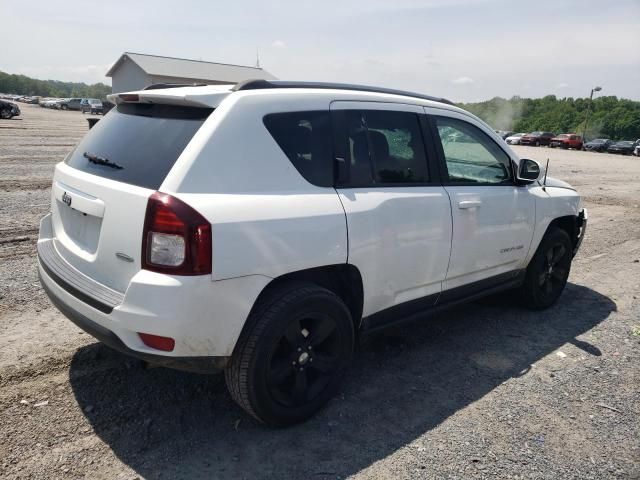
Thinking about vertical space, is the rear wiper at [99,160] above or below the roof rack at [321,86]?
below

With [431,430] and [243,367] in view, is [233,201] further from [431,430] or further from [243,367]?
[431,430]

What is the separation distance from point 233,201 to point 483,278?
8.05 ft

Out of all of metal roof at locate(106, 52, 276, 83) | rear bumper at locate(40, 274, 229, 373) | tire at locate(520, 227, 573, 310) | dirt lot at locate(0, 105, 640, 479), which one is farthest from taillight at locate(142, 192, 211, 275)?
metal roof at locate(106, 52, 276, 83)

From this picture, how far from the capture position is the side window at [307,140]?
2.91 metres

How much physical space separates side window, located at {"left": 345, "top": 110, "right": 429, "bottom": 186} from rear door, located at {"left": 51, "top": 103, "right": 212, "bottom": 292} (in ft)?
3.24

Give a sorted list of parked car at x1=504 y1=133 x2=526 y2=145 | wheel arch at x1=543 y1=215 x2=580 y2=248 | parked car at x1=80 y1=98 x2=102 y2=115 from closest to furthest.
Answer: wheel arch at x1=543 y1=215 x2=580 y2=248
parked car at x1=80 y1=98 x2=102 y2=115
parked car at x1=504 y1=133 x2=526 y2=145

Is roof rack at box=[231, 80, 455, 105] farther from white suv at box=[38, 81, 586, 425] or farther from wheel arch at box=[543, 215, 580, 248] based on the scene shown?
wheel arch at box=[543, 215, 580, 248]

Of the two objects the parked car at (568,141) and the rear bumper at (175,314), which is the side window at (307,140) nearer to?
the rear bumper at (175,314)

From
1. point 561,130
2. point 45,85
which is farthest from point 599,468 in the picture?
point 45,85

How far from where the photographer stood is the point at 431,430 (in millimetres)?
3080

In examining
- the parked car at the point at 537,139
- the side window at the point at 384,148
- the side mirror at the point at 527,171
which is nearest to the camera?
the side window at the point at 384,148

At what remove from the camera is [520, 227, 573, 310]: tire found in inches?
191

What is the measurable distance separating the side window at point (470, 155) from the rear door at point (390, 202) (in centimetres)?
22

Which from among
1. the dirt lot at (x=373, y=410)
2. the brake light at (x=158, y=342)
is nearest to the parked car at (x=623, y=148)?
the dirt lot at (x=373, y=410)
